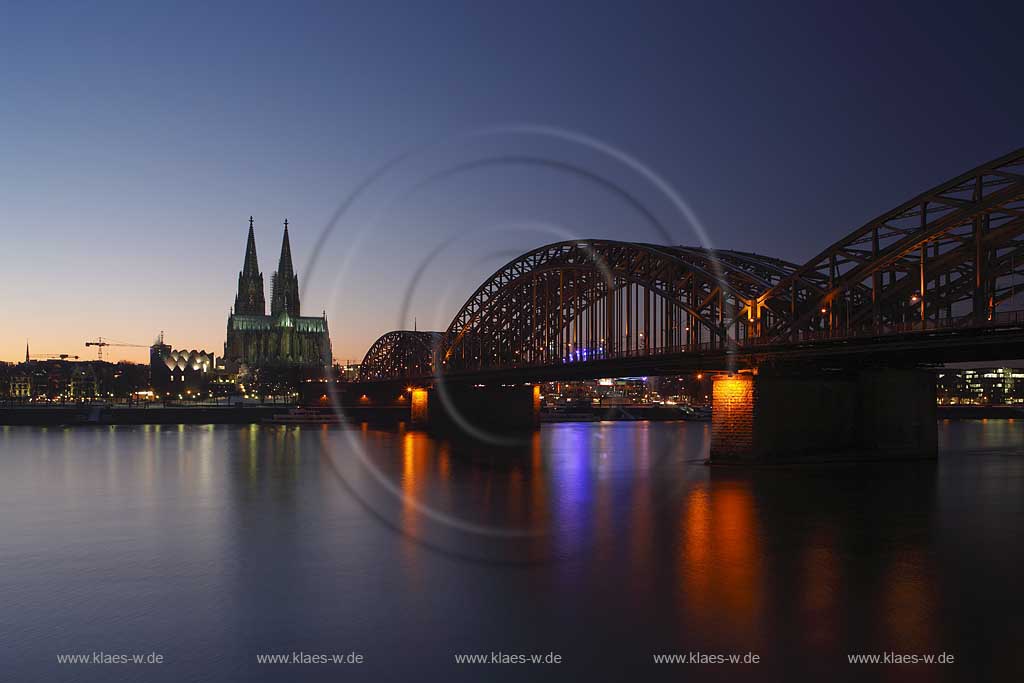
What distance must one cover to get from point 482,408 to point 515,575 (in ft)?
298

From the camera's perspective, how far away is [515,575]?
930 inches

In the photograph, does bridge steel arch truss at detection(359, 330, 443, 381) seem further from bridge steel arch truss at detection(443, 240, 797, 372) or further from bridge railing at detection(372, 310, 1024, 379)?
bridge railing at detection(372, 310, 1024, 379)

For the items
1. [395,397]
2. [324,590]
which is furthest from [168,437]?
[324,590]

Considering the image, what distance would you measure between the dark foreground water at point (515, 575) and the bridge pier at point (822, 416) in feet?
11.0

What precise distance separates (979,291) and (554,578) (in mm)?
31689

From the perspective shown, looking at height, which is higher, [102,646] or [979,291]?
[979,291]

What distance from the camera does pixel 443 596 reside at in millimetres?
21391

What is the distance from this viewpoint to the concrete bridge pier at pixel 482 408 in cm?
11325

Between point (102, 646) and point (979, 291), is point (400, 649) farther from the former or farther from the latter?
point (979, 291)

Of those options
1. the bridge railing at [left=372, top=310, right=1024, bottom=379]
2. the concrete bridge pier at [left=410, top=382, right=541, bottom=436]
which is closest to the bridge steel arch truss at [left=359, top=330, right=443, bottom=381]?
the concrete bridge pier at [left=410, top=382, right=541, bottom=436]

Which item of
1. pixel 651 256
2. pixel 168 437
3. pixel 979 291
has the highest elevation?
pixel 651 256

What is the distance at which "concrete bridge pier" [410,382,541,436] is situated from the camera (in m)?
113

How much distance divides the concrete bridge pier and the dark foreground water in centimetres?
6210

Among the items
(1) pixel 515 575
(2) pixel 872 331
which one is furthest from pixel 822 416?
(1) pixel 515 575
